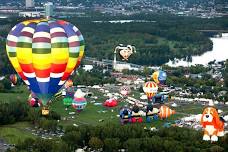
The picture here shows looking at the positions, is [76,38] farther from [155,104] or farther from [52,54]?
[155,104]

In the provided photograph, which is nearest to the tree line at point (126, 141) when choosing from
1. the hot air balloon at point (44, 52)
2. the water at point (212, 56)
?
the hot air balloon at point (44, 52)

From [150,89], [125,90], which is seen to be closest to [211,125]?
[150,89]

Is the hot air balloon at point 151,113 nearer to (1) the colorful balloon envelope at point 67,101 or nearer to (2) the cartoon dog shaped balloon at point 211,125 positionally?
(1) the colorful balloon envelope at point 67,101

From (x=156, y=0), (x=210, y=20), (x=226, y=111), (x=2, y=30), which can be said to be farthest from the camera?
(x=156, y=0)

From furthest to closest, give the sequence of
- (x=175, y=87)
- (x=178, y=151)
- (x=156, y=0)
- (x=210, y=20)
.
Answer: (x=156, y=0), (x=210, y=20), (x=175, y=87), (x=178, y=151)

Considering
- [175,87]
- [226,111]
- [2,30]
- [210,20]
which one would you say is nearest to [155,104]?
[226,111]

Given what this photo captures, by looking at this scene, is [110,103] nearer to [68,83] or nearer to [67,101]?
[67,101]

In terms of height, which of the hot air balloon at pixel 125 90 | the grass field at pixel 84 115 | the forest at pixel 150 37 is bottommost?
the forest at pixel 150 37

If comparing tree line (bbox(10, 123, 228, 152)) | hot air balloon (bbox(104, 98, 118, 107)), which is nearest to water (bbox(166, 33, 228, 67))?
hot air balloon (bbox(104, 98, 118, 107))

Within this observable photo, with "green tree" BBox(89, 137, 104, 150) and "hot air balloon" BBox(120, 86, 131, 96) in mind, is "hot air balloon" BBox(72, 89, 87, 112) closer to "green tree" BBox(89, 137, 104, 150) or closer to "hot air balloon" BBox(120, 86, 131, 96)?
"hot air balloon" BBox(120, 86, 131, 96)
